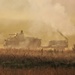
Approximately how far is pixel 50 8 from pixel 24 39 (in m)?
0.32

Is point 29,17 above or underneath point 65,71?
above

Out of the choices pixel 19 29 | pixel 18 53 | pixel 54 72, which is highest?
pixel 19 29

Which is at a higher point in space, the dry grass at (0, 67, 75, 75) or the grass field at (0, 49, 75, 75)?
the grass field at (0, 49, 75, 75)

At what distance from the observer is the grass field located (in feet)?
6.16

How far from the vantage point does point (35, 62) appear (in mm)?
1898

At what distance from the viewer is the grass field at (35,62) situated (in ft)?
6.16

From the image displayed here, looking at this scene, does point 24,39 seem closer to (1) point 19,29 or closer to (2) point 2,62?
(1) point 19,29

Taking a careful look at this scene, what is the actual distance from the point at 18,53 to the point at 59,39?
344 mm

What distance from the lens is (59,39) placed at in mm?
1946

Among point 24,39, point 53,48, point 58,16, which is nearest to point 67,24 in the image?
point 58,16

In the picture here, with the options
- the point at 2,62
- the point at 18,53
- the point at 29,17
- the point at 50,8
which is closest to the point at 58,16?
the point at 50,8

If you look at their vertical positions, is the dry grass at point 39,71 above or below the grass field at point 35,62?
below

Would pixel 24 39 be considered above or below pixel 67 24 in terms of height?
below

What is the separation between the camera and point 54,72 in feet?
6.25
